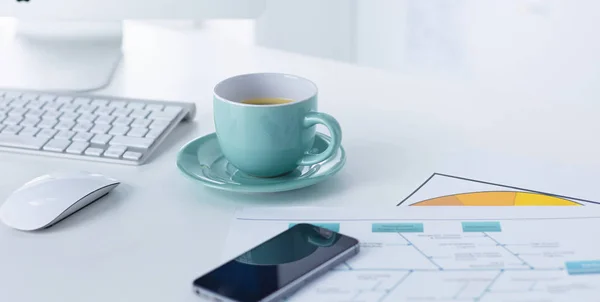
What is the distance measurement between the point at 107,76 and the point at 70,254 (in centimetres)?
43

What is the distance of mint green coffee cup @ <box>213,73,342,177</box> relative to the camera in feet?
2.06

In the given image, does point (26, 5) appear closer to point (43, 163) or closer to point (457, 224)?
point (43, 163)

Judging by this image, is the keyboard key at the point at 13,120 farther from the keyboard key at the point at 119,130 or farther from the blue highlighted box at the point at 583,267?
the blue highlighted box at the point at 583,267

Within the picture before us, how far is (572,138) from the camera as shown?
77 centimetres

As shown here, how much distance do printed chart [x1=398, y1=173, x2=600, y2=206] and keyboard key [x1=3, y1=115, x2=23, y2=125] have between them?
420 millimetres

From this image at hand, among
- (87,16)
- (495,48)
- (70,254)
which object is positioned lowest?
(495,48)

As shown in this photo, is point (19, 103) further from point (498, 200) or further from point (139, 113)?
point (498, 200)

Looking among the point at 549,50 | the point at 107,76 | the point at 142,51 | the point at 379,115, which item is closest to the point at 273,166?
the point at 379,115

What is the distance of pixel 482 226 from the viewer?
56cm

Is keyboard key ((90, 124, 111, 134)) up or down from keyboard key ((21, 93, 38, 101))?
down

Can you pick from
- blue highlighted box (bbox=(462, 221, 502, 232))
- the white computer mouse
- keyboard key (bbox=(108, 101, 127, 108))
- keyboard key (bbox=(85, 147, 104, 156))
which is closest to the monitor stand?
keyboard key (bbox=(108, 101, 127, 108))

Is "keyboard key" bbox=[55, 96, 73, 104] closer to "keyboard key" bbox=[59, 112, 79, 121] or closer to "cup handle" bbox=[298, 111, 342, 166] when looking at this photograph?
"keyboard key" bbox=[59, 112, 79, 121]

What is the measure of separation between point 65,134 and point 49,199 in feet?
0.56

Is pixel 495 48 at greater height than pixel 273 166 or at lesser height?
lesser
